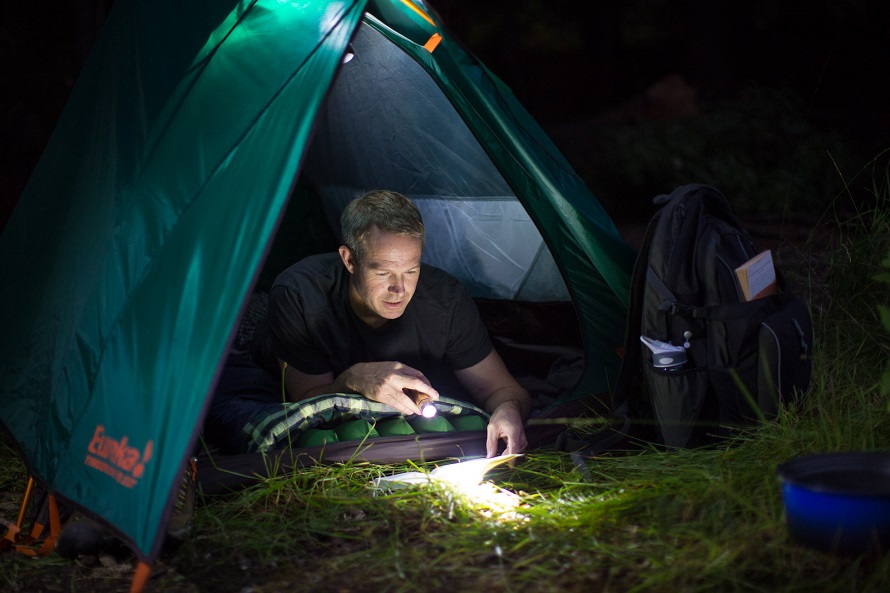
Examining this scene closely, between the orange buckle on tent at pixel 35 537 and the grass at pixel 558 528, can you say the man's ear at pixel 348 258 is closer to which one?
the grass at pixel 558 528

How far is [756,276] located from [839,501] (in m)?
0.83

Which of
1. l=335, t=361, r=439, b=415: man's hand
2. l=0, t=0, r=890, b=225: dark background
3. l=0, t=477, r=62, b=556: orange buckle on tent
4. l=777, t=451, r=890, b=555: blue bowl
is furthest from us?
l=0, t=0, r=890, b=225: dark background

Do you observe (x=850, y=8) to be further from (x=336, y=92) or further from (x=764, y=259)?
(x=764, y=259)

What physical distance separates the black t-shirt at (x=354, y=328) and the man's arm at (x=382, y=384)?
109 mm

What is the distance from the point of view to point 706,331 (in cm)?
259

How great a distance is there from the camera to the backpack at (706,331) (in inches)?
98.9

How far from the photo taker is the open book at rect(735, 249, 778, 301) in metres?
2.53

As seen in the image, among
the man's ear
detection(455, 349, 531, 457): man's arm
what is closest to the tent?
detection(455, 349, 531, 457): man's arm

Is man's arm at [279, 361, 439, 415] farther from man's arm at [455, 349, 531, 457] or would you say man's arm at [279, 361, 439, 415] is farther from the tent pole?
the tent pole

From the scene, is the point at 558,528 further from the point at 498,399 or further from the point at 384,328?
the point at 384,328

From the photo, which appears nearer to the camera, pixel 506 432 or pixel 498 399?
pixel 506 432

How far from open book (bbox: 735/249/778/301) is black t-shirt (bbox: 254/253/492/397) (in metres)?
0.92

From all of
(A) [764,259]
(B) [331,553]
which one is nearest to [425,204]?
(A) [764,259]

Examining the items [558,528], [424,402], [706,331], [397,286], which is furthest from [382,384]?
[706,331]
